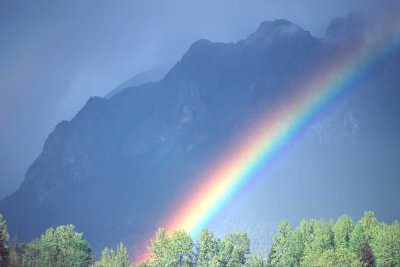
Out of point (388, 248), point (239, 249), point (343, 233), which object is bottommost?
point (388, 248)

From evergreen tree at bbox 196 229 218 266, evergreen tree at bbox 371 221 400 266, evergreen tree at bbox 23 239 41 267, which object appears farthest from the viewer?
evergreen tree at bbox 23 239 41 267

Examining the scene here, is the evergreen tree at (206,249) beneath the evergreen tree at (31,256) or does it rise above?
beneath

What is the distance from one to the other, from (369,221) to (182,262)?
57.6 metres

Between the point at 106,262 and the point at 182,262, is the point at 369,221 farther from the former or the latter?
the point at 106,262

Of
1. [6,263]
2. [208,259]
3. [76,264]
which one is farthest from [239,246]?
[6,263]

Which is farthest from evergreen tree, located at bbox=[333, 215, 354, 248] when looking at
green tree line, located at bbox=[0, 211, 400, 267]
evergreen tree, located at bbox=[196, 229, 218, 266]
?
evergreen tree, located at bbox=[196, 229, 218, 266]

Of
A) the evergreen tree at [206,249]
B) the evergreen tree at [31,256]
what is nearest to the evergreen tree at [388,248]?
the evergreen tree at [206,249]

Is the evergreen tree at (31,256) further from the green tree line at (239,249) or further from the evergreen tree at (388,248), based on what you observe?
the evergreen tree at (388,248)

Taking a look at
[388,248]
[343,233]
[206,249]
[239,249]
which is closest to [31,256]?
[206,249]

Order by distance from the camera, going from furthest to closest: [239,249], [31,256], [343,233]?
[31,256] < [239,249] < [343,233]

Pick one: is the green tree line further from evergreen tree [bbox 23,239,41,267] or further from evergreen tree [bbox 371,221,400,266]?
Result: evergreen tree [bbox 371,221,400,266]

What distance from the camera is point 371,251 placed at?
9969 cm

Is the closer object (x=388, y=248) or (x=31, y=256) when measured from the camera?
(x=388, y=248)

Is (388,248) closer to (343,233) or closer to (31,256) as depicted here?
(343,233)
